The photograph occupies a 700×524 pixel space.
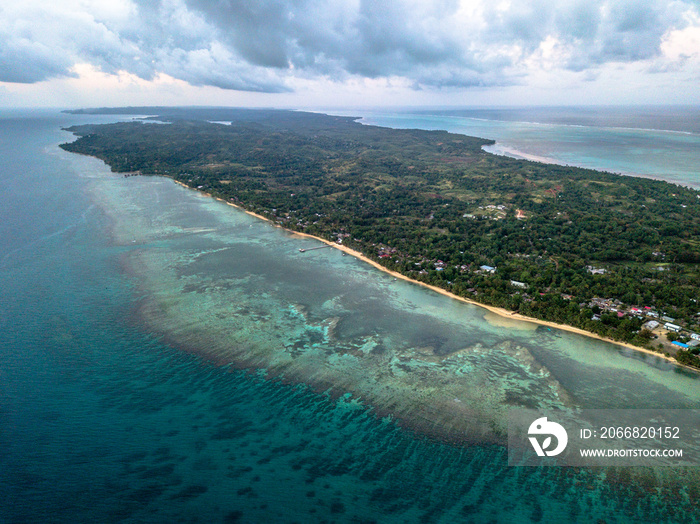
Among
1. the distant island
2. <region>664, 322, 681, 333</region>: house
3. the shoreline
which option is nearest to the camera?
the shoreline

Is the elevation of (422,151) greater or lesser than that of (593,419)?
greater

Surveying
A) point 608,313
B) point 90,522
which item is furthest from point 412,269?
point 90,522

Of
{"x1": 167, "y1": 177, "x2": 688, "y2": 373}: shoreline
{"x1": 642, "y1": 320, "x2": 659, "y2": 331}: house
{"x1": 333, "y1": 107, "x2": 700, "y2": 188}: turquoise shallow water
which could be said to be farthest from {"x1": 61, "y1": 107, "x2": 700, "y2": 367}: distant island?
{"x1": 333, "y1": 107, "x2": 700, "y2": 188}: turquoise shallow water

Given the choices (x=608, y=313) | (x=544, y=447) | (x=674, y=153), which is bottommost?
(x=544, y=447)

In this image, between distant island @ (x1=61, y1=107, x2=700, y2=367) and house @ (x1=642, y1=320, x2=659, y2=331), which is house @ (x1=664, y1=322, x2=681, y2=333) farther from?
house @ (x1=642, y1=320, x2=659, y2=331)

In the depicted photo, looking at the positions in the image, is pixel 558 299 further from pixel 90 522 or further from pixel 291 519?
pixel 90 522

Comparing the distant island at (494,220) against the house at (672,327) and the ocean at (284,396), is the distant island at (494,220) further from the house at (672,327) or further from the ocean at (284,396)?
the ocean at (284,396)

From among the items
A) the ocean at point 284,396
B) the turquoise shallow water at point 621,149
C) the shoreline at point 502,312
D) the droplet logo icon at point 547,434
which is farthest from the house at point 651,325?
the turquoise shallow water at point 621,149
